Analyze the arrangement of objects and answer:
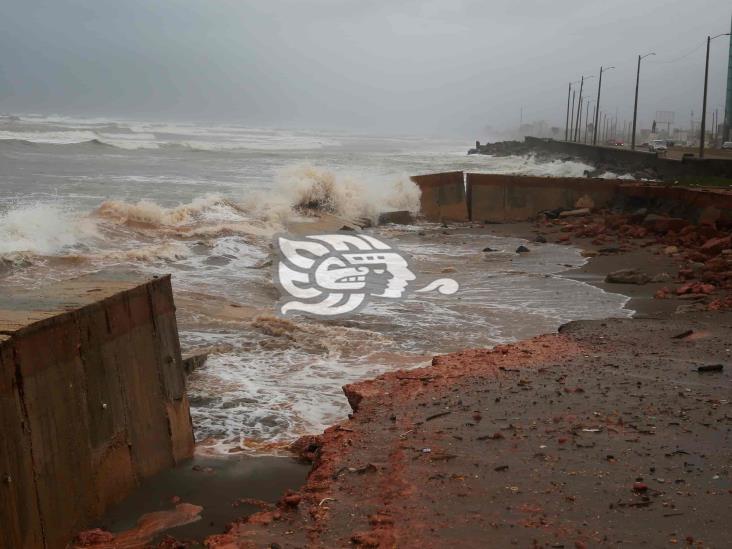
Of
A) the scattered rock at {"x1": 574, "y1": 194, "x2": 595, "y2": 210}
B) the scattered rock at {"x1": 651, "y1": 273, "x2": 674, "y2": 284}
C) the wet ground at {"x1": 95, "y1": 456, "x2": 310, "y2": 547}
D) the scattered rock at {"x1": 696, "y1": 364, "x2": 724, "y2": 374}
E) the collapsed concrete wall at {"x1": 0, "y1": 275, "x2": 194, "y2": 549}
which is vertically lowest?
the scattered rock at {"x1": 574, "y1": 194, "x2": 595, "y2": 210}

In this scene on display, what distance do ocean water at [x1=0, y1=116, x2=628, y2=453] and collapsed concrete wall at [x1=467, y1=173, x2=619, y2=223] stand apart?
2238 mm

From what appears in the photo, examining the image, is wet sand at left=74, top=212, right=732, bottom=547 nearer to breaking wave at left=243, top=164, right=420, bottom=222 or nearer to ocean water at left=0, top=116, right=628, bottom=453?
ocean water at left=0, top=116, right=628, bottom=453

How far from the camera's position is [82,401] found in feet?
15.1

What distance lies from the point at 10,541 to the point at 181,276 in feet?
31.1

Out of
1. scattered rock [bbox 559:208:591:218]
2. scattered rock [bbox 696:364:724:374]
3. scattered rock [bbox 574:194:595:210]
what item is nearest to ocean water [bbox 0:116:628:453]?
scattered rock [bbox 696:364:724:374]

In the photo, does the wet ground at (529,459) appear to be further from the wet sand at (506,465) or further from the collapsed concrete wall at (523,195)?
the collapsed concrete wall at (523,195)

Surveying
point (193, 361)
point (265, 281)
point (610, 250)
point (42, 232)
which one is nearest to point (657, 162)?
point (610, 250)

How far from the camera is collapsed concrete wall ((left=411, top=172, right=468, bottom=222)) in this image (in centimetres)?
2525

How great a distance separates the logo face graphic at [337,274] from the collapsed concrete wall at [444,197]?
575 cm

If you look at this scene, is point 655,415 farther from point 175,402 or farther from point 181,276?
point 181,276

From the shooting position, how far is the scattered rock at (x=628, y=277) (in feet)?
41.9

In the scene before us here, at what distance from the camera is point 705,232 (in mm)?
16562

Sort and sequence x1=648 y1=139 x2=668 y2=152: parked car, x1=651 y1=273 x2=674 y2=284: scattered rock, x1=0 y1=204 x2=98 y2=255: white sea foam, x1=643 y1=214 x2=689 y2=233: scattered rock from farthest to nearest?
1. x1=648 y1=139 x2=668 y2=152: parked car
2. x1=643 y1=214 x2=689 y2=233: scattered rock
3. x1=0 y1=204 x2=98 y2=255: white sea foam
4. x1=651 y1=273 x2=674 y2=284: scattered rock

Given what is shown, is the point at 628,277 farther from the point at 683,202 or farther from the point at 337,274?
the point at 683,202
